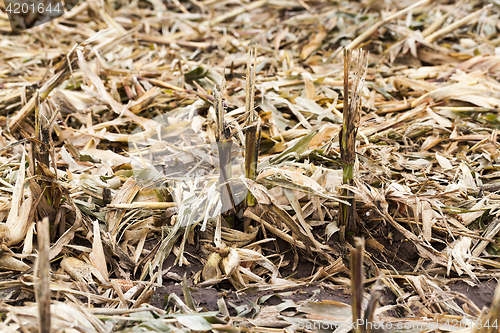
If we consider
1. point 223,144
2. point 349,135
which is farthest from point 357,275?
point 223,144

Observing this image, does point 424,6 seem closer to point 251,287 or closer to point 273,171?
point 273,171

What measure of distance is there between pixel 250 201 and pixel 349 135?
1.39 ft

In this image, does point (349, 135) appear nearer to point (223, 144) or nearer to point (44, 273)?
point (223, 144)

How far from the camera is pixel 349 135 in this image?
1.29 metres

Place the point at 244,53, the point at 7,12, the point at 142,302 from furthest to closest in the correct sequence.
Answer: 1. the point at 7,12
2. the point at 244,53
3. the point at 142,302

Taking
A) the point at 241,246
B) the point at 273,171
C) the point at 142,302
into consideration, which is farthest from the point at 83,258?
the point at 273,171

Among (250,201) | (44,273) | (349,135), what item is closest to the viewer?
(44,273)

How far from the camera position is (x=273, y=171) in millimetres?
1396

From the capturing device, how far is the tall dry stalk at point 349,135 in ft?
4.12

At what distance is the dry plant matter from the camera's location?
3.85 ft

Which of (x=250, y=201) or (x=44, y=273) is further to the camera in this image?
(x=250, y=201)

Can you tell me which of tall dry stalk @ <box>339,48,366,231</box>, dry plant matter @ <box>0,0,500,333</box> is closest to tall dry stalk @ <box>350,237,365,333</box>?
dry plant matter @ <box>0,0,500,333</box>

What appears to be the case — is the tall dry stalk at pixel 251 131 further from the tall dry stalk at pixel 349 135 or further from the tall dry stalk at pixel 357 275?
the tall dry stalk at pixel 357 275

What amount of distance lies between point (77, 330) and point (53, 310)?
9 cm
